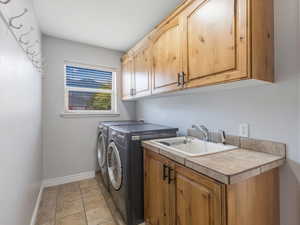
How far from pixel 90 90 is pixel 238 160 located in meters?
2.64

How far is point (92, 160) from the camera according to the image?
2865 mm

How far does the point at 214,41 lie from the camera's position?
3.76 ft

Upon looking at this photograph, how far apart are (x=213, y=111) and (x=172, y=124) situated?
703 mm

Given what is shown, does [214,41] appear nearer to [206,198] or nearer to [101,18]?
[206,198]

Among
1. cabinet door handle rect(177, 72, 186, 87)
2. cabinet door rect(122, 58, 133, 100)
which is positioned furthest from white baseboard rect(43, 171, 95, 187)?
cabinet door handle rect(177, 72, 186, 87)

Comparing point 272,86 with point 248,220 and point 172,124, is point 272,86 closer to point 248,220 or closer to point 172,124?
point 248,220

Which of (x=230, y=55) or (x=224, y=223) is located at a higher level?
(x=230, y=55)

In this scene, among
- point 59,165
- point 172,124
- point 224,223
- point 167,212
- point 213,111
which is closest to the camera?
point 224,223

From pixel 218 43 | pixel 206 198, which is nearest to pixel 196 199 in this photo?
pixel 206 198

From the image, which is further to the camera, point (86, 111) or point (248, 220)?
point (86, 111)

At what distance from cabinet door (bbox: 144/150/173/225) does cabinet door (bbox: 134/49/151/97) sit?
3.01 feet

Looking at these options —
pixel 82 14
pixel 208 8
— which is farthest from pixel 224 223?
pixel 82 14

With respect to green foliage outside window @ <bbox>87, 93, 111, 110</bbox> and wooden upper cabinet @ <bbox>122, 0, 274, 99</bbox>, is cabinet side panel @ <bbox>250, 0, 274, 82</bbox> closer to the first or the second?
wooden upper cabinet @ <bbox>122, 0, 274, 99</bbox>

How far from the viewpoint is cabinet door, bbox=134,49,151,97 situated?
2.06 metres
